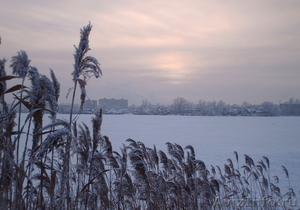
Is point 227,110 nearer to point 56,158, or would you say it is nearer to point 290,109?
point 290,109

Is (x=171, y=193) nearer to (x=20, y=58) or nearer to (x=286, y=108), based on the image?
(x=20, y=58)

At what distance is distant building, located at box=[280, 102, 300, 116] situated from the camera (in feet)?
409

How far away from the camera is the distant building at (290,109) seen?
125 meters

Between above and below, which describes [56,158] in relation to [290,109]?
below

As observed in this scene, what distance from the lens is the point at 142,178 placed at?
3.29m

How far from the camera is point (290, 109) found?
131 metres

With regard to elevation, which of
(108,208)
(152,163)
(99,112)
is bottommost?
(108,208)

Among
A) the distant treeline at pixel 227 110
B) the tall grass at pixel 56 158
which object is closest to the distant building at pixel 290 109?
the distant treeline at pixel 227 110

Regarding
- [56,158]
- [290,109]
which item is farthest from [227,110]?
[56,158]

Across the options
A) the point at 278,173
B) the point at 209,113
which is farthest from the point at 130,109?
the point at 278,173

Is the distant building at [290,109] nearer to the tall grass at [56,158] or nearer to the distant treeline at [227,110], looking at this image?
the distant treeline at [227,110]

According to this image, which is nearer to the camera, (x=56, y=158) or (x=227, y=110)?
(x=56, y=158)

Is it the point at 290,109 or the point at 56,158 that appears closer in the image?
the point at 56,158

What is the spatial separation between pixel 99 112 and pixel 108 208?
7.09ft
